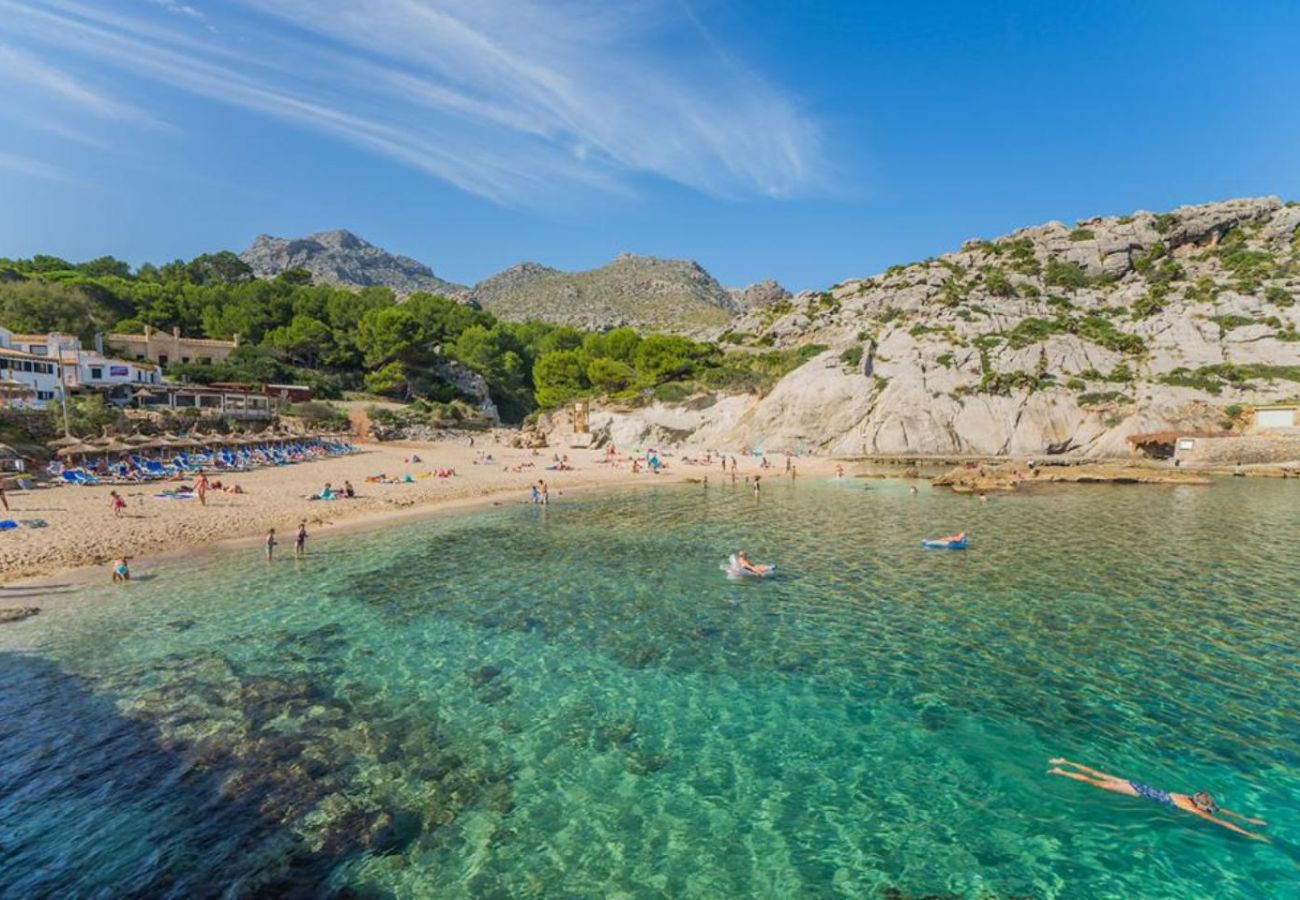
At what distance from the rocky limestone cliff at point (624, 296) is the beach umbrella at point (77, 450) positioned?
101m

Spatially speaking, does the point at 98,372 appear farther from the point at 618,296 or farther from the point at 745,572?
the point at 618,296

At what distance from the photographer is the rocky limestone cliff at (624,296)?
144m

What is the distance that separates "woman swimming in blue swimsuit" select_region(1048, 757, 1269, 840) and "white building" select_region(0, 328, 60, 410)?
54.4 m

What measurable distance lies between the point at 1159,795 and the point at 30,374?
6477 centimetres

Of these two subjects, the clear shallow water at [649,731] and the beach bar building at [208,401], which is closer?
the clear shallow water at [649,731]

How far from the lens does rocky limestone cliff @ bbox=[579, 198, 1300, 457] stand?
60.0 meters

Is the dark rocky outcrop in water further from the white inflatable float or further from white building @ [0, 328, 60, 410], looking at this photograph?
white building @ [0, 328, 60, 410]

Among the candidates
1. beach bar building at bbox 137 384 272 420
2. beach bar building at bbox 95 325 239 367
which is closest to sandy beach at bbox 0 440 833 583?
beach bar building at bbox 137 384 272 420

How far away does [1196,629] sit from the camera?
49.1 feet

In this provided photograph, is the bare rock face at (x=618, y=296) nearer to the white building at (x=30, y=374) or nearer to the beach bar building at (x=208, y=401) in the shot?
the beach bar building at (x=208, y=401)

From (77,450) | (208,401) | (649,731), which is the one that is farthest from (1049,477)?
(208,401)

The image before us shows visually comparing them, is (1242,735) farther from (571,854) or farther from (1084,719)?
(571,854)

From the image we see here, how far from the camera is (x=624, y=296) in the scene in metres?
163

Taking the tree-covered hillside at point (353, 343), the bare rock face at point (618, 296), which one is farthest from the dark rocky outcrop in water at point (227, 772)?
the bare rock face at point (618, 296)
